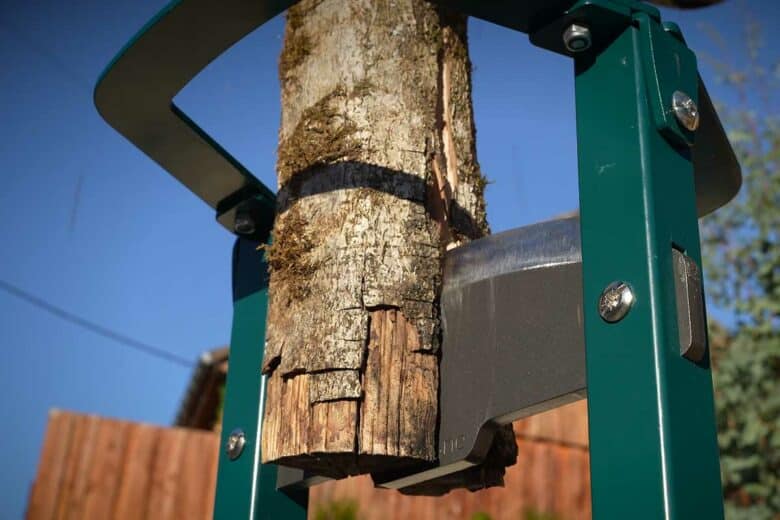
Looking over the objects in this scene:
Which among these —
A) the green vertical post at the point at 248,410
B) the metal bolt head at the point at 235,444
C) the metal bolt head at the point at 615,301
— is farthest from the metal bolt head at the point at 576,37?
the metal bolt head at the point at 235,444

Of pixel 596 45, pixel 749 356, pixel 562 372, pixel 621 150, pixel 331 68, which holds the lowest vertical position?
pixel 562 372

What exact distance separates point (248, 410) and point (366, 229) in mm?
415

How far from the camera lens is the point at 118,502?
17.8 ft

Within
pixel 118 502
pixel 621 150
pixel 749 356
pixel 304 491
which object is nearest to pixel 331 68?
pixel 621 150

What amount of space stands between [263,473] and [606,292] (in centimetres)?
66

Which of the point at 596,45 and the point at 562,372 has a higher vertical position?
the point at 596,45

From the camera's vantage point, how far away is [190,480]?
207 inches

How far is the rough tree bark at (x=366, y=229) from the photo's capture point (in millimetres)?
1088

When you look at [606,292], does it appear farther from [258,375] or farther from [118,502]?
[118,502]

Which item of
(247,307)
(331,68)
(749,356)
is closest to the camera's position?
(331,68)

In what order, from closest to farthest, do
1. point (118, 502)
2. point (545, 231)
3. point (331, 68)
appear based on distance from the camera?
point (545, 231), point (331, 68), point (118, 502)

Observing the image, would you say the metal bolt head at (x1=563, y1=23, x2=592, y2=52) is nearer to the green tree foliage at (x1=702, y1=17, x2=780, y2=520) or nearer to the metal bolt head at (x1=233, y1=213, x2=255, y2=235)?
the metal bolt head at (x1=233, y1=213, x2=255, y2=235)

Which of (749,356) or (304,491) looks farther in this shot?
(749,356)

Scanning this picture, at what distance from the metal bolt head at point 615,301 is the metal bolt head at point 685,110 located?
0.71ft
